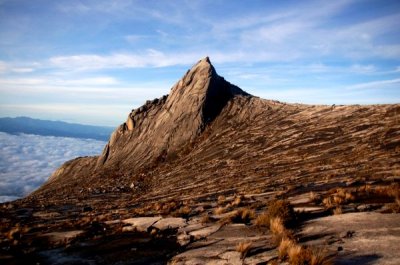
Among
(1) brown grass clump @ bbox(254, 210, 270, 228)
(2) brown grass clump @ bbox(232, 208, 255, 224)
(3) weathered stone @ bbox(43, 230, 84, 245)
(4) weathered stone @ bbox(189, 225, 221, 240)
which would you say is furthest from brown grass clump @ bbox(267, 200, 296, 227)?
(3) weathered stone @ bbox(43, 230, 84, 245)

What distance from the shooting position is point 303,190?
20.6 m

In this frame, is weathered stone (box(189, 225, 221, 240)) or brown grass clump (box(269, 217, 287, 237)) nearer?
brown grass clump (box(269, 217, 287, 237))

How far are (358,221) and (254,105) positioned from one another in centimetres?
5076

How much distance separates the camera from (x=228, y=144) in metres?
50.7

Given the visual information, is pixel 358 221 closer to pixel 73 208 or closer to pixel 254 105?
pixel 73 208

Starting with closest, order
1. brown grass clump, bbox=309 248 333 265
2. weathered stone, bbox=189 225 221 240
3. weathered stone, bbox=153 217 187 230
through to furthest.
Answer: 1. brown grass clump, bbox=309 248 333 265
2. weathered stone, bbox=189 225 221 240
3. weathered stone, bbox=153 217 187 230

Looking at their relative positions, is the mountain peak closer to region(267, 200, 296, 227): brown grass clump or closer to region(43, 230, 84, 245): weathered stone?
region(43, 230, 84, 245): weathered stone

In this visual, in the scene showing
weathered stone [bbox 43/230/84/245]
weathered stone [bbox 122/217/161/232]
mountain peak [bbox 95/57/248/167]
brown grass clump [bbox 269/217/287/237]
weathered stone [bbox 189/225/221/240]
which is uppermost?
mountain peak [bbox 95/57/248/167]

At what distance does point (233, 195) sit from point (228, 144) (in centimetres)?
2710

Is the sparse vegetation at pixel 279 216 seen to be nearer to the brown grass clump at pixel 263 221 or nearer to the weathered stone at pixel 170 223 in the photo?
the brown grass clump at pixel 263 221

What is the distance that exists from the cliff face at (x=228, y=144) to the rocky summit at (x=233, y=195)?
24 centimetres

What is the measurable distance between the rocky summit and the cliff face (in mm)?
237

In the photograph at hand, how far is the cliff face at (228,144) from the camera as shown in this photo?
2994cm

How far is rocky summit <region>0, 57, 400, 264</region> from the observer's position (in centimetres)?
1169
